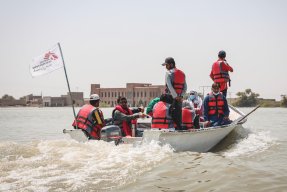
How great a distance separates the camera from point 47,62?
30.0 feet

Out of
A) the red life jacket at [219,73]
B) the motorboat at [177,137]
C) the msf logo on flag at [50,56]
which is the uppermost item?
the msf logo on flag at [50,56]

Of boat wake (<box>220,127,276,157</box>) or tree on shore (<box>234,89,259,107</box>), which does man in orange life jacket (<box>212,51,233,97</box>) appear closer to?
boat wake (<box>220,127,276,157</box>)

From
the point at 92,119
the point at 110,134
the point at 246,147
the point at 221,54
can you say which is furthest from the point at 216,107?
the point at 92,119

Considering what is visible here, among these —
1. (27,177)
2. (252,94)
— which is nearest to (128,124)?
(27,177)

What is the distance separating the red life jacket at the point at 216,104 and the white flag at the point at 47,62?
394 cm

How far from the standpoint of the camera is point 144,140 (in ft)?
23.6

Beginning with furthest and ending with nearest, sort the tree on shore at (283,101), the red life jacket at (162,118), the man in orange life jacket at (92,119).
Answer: the tree on shore at (283,101)
the man in orange life jacket at (92,119)
the red life jacket at (162,118)

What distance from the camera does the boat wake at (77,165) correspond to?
4.94 metres

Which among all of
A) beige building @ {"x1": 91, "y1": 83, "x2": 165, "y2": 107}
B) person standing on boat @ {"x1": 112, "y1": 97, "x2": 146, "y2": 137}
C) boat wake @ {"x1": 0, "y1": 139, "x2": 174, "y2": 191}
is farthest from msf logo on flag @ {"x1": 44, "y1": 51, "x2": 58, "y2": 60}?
beige building @ {"x1": 91, "y1": 83, "x2": 165, "y2": 107}

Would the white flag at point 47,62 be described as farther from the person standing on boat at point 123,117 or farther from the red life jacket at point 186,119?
the red life jacket at point 186,119

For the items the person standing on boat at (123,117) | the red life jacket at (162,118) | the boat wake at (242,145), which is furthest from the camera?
the person standing on boat at (123,117)

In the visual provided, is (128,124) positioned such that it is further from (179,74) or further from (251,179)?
(251,179)

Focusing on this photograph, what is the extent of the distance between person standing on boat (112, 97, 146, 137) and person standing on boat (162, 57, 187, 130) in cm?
84

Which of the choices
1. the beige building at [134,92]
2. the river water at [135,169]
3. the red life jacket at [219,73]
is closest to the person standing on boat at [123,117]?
the river water at [135,169]
